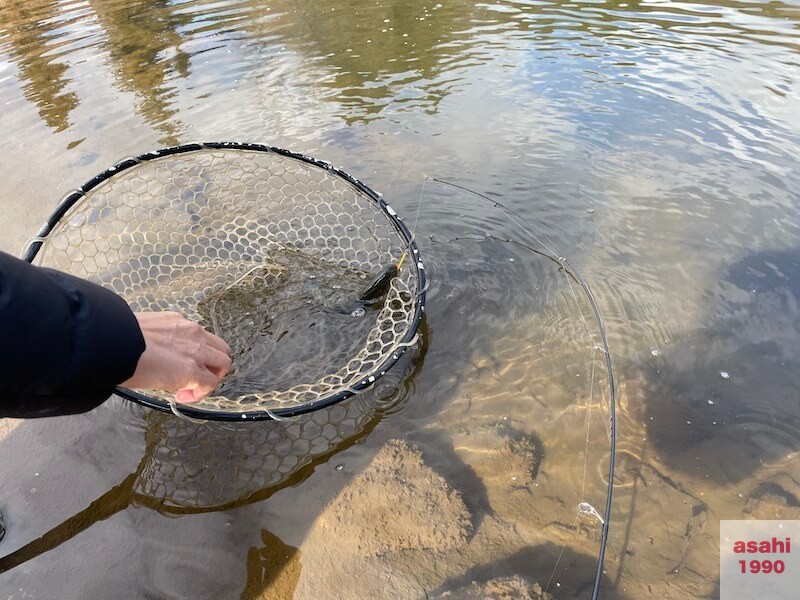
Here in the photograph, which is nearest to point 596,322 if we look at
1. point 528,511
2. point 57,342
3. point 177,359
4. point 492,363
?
point 492,363

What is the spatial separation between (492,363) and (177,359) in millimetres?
2021

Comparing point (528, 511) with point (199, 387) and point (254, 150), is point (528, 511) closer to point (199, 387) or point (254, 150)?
point (199, 387)

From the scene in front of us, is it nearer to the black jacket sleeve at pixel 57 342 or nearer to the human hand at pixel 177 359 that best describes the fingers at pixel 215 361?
the human hand at pixel 177 359

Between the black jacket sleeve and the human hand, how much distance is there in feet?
0.37

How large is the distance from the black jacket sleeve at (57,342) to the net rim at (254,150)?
2.08ft

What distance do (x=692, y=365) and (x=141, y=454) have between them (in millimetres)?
3131

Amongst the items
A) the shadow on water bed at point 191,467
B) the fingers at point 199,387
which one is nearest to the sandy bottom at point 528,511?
the shadow on water bed at point 191,467

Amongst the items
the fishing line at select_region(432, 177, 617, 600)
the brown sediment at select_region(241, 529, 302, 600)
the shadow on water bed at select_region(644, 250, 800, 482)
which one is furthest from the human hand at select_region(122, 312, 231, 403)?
the shadow on water bed at select_region(644, 250, 800, 482)

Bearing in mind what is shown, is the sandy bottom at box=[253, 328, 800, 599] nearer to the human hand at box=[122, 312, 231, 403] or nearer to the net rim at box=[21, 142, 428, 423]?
the net rim at box=[21, 142, 428, 423]

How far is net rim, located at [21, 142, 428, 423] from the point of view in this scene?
2207 millimetres

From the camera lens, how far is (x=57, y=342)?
3.73 ft

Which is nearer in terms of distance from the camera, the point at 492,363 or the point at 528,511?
the point at 528,511

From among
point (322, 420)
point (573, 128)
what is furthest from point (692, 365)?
point (573, 128)

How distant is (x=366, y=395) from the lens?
113 inches
